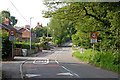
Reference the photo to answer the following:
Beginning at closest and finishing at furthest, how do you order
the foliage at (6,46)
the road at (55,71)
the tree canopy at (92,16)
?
the road at (55,71)
the tree canopy at (92,16)
the foliage at (6,46)

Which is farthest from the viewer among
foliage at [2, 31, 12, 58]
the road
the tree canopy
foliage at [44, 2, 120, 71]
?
foliage at [2, 31, 12, 58]

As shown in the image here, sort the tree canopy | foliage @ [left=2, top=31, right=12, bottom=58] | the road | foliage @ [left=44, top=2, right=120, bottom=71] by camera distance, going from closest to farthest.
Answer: the road < foliage @ [left=44, top=2, right=120, bottom=71] < the tree canopy < foliage @ [left=2, top=31, right=12, bottom=58]

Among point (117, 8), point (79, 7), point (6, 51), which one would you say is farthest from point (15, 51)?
point (117, 8)

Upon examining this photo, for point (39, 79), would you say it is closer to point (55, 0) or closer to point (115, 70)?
point (115, 70)

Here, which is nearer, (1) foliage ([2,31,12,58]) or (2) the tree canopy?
(2) the tree canopy

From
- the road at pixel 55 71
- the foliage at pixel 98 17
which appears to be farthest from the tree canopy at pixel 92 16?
the road at pixel 55 71

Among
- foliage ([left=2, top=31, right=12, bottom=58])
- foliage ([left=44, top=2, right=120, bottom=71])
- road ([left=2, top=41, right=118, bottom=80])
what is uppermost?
foliage ([left=44, top=2, right=120, bottom=71])

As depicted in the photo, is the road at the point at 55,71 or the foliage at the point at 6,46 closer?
the road at the point at 55,71

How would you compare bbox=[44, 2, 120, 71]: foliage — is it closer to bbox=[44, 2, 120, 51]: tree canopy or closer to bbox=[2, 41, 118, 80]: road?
bbox=[44, 2, 120, 51]: tree canopy

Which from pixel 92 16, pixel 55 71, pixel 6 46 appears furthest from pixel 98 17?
pixel 6 46

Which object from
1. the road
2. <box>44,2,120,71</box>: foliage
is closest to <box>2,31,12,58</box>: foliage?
the road

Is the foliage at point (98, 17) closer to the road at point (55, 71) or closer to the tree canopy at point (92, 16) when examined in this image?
the tree canopy at point (92, 16)

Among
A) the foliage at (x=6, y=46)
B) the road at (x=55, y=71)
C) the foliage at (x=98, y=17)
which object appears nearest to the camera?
the road at (x=55, y=71)

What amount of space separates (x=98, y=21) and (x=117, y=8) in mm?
4149
